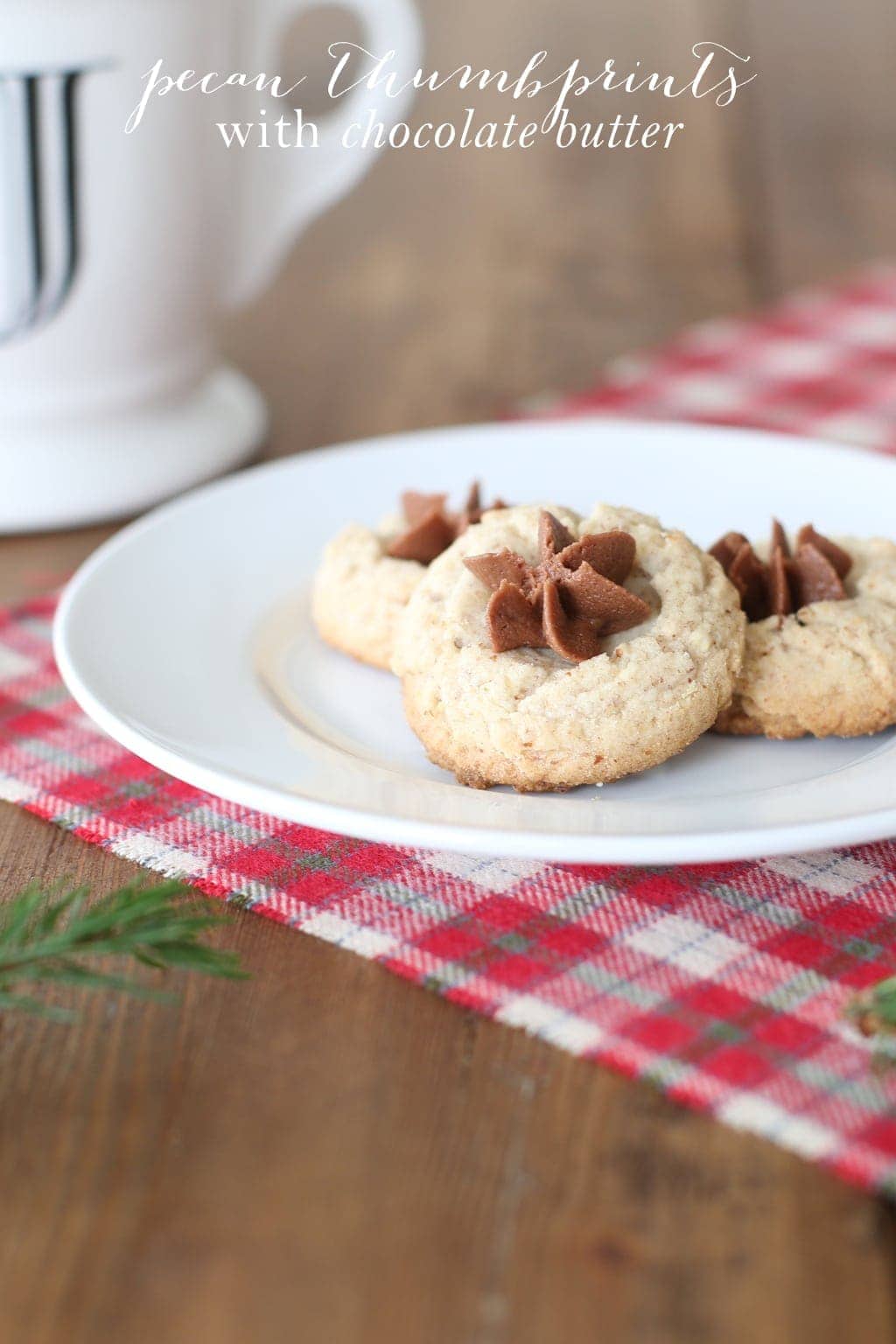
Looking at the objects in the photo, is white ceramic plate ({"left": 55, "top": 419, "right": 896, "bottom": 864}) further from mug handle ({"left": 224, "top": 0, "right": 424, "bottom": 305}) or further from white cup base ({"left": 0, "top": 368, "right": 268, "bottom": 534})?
mug handle ({"left": 224, "top": 0, "right": 424, "bottom": 305})

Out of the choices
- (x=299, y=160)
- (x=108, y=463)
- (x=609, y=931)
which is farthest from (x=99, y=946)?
(x=299, y=160)

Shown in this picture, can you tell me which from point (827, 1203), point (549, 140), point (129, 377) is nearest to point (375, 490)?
point (129, 377)

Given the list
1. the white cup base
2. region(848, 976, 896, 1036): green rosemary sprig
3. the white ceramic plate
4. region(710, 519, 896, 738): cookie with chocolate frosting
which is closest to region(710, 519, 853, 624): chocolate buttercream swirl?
region(710, 519, 896, 738): cookie with chocolate frosting

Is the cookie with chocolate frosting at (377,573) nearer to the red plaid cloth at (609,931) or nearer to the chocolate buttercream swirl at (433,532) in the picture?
the chocolate buttercream swirl at (433,532)

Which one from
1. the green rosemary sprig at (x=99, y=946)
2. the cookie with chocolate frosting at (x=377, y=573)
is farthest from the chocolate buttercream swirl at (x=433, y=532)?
the green rosemary sprig at (x=99, y=946)

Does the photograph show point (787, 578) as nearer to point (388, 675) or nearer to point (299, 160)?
point (388, 675)

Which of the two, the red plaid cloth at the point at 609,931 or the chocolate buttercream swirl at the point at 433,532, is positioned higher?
the chocolate buttercream swirl at the point at 433,532
